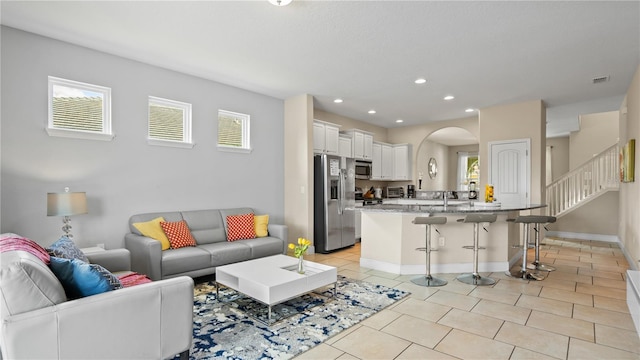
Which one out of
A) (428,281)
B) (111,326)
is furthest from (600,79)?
(111,326)

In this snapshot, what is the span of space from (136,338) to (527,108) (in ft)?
22.3

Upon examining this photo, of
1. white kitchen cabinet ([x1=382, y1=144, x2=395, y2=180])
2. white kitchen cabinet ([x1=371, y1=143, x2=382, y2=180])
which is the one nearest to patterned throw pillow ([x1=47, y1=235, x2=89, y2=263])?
white kitchen cabinet ([x1=371, y1=143, x2=382, y2=180])

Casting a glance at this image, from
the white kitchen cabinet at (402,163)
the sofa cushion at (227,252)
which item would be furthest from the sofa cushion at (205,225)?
the white kitchen cabinet at (402,163)

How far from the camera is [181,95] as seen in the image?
4.63 metres

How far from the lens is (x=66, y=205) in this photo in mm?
3256

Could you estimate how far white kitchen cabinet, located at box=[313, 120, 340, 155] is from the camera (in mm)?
6160

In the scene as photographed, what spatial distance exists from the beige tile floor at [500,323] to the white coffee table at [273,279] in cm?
56

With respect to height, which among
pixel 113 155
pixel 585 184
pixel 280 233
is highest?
pixel 113 155

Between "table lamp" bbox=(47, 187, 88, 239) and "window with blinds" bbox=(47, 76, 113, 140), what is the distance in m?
0.79

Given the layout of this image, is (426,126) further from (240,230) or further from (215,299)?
(215,299)

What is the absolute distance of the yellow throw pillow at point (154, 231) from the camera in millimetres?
3871

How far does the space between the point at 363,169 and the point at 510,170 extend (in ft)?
9.82

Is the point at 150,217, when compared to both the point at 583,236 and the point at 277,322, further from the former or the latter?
the point at 583,236

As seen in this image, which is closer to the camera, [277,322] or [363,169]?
[277,322]
